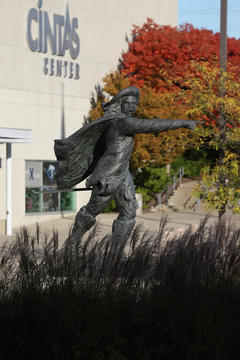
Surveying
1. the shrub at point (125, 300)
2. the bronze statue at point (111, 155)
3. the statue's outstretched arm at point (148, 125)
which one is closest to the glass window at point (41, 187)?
the bronze statue at point (111, 155)

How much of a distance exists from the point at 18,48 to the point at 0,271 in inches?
714

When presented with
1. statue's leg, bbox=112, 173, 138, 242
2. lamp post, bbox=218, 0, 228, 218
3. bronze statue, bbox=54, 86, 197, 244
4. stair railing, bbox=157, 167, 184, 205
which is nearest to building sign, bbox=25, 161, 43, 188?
stair railing, bbox=157, 167, 184, 205

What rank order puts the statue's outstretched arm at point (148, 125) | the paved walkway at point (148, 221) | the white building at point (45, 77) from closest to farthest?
the statue's outstretched arm at point (148, 125)
the paved walkway at point (148, 221)
the white building at point (45, 77)

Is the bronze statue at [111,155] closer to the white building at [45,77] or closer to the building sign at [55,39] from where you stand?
the white building at [45,77]

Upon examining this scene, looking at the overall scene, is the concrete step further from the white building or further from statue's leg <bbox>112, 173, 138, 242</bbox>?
statue's leg <bbox>112, 173, 138, 242</bbox>

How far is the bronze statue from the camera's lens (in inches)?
358

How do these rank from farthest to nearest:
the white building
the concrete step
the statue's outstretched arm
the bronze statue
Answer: the concrete step
the white building
the bronze statue
the statue's outstretched arm

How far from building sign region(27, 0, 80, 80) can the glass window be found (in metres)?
3.16

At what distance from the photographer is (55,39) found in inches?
937

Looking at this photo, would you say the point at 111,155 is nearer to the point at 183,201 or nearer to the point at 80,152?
the point at 80,152

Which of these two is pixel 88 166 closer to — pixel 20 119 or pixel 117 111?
pixel 117 111

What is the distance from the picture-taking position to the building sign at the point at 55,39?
23047 millimetres

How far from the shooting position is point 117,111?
9422 mm

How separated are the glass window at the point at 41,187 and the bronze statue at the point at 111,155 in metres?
13.5
